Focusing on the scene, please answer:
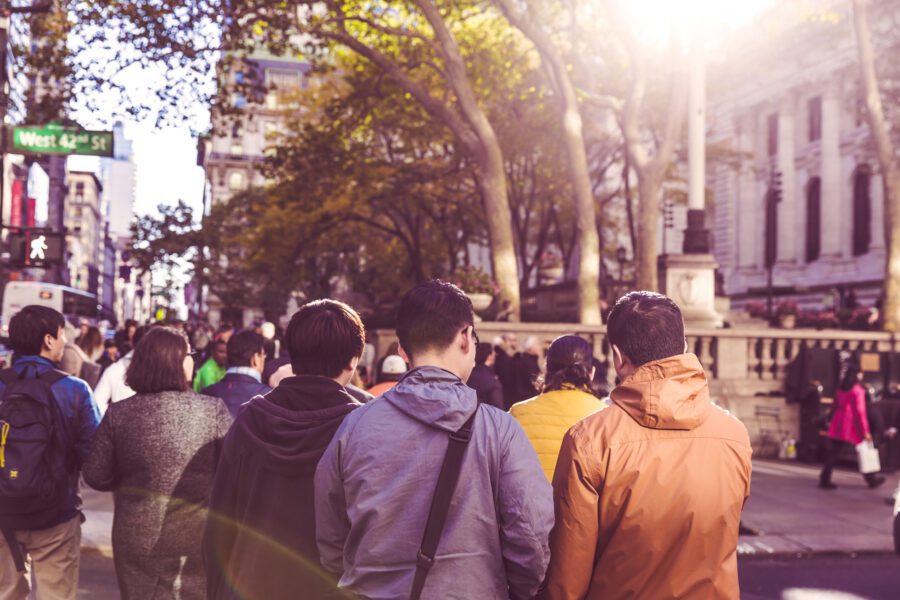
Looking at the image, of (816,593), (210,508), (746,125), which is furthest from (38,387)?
(746,125)

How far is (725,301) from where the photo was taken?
29.0 meters

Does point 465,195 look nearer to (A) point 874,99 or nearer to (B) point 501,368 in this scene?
(A) point 874,99

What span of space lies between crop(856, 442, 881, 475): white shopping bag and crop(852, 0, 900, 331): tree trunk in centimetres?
769

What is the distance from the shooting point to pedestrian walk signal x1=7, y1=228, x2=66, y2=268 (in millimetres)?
15538

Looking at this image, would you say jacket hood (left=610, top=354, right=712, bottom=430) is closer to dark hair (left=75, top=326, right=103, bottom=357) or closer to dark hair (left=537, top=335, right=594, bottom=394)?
dark hair (left=537, top=335, right=594, bottom=394)

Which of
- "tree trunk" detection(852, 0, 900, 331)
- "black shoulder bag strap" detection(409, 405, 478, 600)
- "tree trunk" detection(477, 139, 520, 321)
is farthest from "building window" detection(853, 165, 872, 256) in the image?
"black shoulder bag strap" detection(409, 405, 478, 600)

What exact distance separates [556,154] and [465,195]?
367 cm

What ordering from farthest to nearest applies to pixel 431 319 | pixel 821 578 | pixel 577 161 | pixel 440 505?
pixel 577 161 < pixel 821 578 < pixel 431 319 < pixel 440 505

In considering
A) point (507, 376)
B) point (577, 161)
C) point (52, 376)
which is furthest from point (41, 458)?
point (577, 161)

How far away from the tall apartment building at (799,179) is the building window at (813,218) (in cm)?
6

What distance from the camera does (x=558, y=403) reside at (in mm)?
4410

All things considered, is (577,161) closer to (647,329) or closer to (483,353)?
(483,353)

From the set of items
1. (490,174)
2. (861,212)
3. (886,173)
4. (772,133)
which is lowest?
(490,174)

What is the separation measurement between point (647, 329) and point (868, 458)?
460 inches
